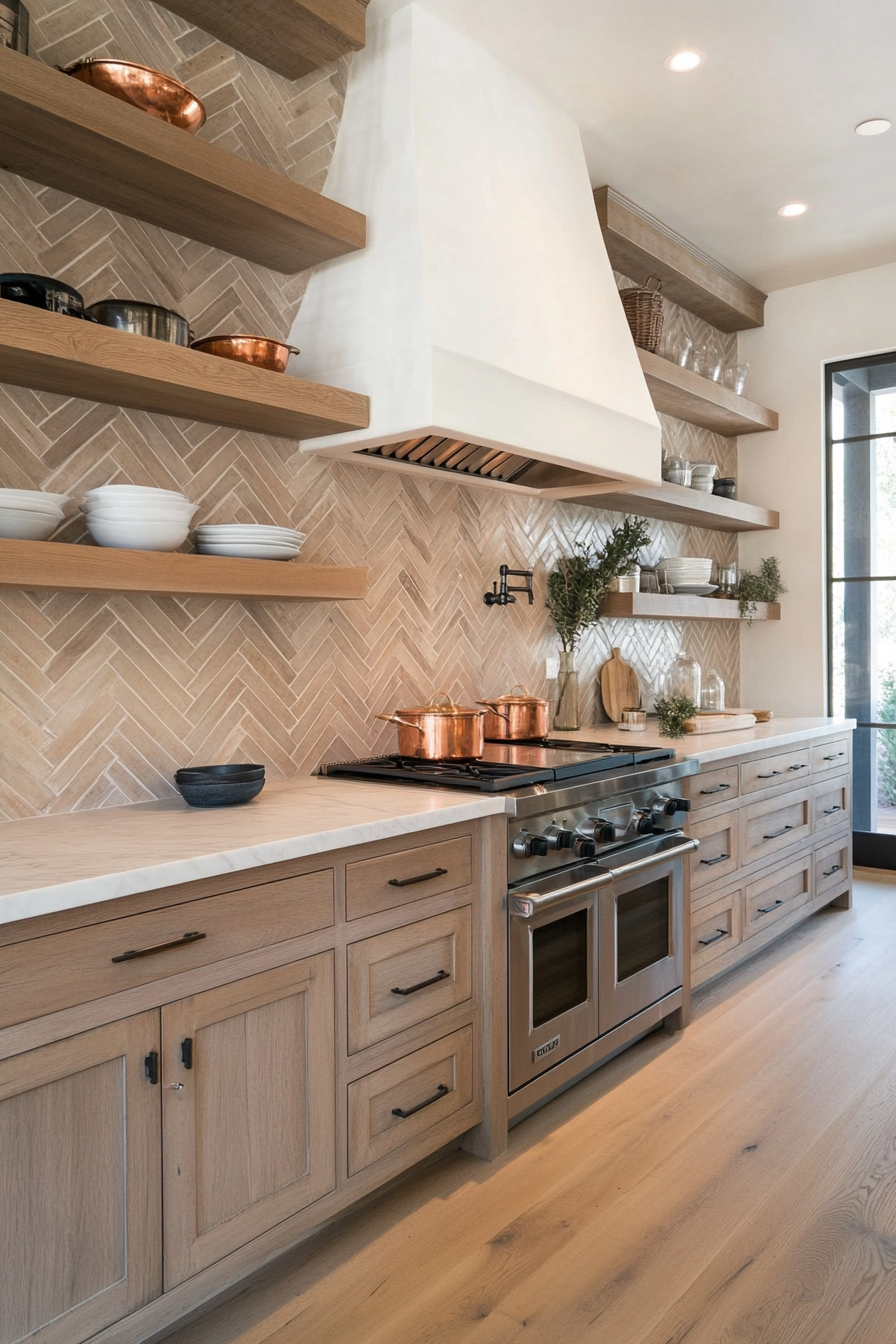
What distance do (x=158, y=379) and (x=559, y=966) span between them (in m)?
1.70

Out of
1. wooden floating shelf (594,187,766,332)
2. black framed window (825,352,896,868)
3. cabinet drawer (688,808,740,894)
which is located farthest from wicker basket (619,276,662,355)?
cabinet drawer (688,808,740,894)

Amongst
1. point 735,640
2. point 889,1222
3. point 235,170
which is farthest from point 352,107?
point 735,640

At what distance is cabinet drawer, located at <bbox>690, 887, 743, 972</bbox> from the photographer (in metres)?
3.14

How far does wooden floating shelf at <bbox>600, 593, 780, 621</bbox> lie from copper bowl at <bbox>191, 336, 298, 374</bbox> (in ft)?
6.65

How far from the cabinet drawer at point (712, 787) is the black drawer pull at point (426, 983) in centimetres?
124

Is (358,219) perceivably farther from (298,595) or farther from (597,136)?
(597,136)

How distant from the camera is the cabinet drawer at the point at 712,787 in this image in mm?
3097

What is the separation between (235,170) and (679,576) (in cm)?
293

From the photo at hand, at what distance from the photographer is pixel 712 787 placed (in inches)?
127

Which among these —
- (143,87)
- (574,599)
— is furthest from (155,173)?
(574,599)

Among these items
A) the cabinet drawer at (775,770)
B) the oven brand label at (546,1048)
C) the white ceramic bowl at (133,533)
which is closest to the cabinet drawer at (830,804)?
the cabinet drawer at (775,770)

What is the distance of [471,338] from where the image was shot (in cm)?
252

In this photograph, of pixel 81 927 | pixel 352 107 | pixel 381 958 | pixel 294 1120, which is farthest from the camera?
pixel 352 107

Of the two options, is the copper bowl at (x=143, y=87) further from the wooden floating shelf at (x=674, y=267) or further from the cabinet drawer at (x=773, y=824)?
the cabinet drawer at (x=773, y=824)
